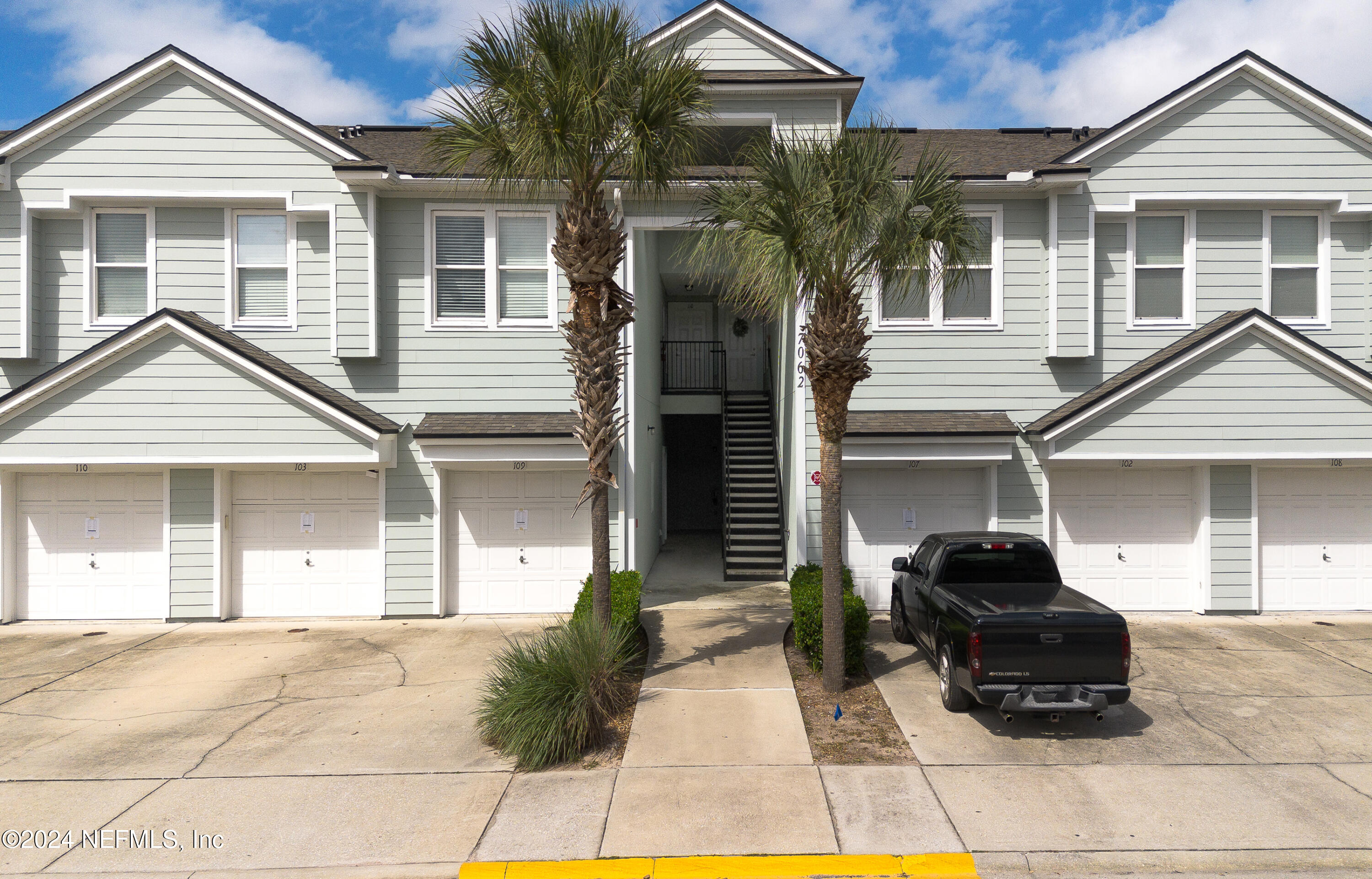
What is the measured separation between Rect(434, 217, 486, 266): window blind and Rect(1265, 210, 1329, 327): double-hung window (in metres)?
13.0

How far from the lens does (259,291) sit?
12.0m

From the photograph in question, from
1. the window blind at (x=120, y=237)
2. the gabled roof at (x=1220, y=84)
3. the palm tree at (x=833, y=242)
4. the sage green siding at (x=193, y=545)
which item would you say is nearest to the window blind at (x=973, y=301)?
the gabled roof at (x=1220, y=84)

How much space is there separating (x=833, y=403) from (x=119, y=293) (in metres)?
11.7

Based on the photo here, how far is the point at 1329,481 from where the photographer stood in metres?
11.8

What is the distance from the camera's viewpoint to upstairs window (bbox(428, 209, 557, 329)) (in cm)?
1194

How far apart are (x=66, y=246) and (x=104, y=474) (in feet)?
12.2

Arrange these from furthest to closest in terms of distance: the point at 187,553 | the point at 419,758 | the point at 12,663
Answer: the point at 187,553 < the point at 12,663 < the point at 419,758

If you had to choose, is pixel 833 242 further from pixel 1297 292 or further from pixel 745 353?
pixel 745 353

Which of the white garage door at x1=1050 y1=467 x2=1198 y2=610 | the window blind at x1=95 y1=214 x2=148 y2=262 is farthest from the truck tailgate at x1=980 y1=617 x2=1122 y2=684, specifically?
the window blind at x1=95 y1=214 x2=148 y2=262

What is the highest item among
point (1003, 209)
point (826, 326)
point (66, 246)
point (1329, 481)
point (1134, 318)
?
point (1003, 209)

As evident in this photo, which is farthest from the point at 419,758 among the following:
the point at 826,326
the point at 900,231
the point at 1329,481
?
the point at 1329,481

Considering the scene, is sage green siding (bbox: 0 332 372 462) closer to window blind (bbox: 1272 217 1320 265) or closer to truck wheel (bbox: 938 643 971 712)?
truck wheel (bbox: 938 643 971 712)

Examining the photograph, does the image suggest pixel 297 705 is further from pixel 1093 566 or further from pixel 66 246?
pixel 1093 566

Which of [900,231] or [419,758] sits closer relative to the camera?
[419,758]
